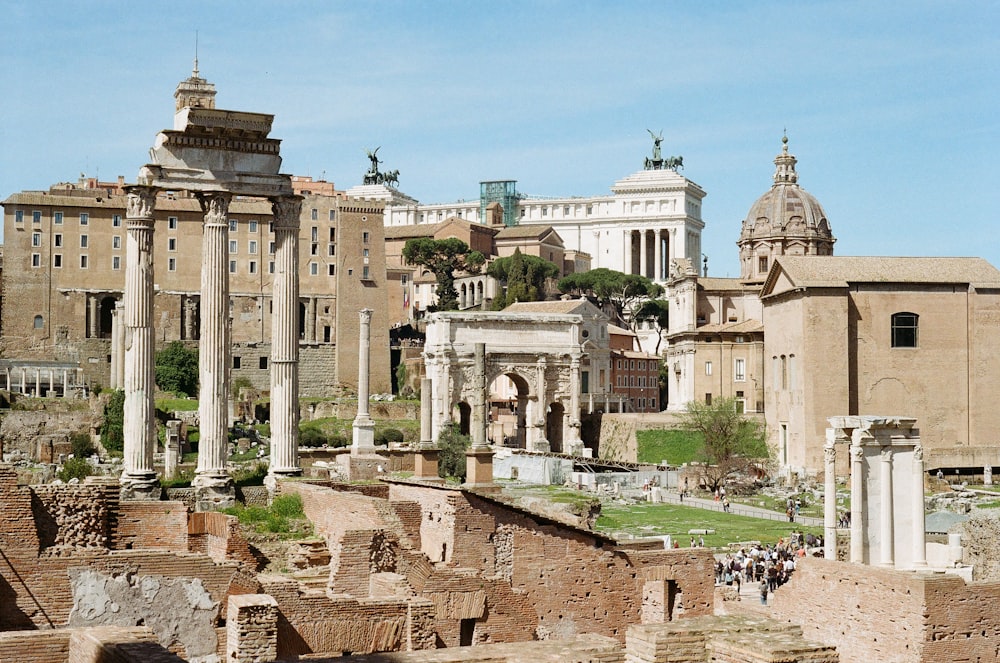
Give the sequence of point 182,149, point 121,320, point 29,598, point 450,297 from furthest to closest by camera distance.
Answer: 1. point 450,297
2. point 121,320
3. point 182,149
4. point 29,598

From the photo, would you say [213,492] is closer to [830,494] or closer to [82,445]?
[830,494]

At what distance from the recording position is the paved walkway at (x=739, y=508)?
34656 mm

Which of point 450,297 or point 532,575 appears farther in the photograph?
point 450,297

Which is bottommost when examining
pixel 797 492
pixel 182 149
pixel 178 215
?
pixel 797 492

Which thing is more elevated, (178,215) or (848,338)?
(178,215)

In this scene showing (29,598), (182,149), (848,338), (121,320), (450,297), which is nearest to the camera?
(29,598)

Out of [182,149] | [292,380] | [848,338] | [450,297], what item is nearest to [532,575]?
[292,380]

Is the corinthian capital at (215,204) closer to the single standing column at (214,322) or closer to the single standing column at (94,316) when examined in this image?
the single standing column at (214,322)

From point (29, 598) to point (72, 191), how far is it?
6401cm

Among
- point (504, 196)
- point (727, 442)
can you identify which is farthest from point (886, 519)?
point (504, 196)

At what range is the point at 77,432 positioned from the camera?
5831 cm

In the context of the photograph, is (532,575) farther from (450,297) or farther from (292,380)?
(450,297)

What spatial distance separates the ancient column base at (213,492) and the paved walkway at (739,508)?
16832 millimetres

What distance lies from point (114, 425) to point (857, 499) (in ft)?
136
